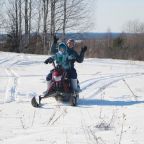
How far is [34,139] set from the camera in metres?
5.87

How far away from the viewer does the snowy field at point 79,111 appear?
19.9 feet

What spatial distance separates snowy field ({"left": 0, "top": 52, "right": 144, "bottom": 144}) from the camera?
606 cm

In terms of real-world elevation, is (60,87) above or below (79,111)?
above

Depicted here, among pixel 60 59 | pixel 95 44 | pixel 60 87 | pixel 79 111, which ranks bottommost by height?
pixel 79 111

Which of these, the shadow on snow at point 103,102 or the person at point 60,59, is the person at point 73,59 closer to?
the person at point 60,59

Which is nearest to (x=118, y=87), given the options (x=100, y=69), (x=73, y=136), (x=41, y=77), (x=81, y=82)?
(x=81, y=82)

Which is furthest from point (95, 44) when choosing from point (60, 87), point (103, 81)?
point (60, 87)

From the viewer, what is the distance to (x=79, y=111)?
8.73 m

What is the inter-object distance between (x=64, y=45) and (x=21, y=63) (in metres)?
7.53

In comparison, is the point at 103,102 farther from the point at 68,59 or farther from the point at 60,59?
the point at 60,59

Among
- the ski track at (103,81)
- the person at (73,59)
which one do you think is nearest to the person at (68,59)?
the person at (73,59)

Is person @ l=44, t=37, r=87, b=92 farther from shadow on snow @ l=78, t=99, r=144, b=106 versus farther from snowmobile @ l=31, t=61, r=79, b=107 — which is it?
shadow on snow @ l=78, t=99, r=144, b=106

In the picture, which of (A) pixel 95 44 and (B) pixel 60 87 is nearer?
(B) pixel 60 87

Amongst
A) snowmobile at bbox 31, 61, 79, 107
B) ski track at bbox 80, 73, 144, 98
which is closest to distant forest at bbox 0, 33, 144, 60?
ski track at bbox 80, 73, 144, 98
